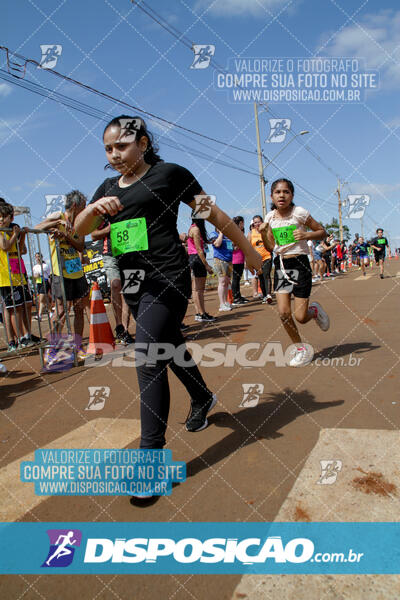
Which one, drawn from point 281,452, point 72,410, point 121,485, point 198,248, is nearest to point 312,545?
point 281,452

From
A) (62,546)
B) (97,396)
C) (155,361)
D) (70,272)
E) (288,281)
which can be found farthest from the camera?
(70,272)

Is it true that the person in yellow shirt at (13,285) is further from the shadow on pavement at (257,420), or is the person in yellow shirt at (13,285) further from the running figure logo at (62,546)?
the running figure logo at (62,546)

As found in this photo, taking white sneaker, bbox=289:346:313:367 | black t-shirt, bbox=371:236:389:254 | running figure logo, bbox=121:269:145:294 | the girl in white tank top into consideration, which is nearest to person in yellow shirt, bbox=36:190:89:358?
the girl in white tank top

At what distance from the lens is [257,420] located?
301 centimetres

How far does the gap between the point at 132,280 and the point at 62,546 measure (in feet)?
4.38

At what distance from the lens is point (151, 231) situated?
2.39m

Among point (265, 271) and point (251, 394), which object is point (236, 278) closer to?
point (265, 271)

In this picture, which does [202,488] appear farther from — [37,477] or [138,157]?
[138,157]

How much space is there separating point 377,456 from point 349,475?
270 mm

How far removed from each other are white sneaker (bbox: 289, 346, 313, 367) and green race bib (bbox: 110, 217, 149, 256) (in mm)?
2489

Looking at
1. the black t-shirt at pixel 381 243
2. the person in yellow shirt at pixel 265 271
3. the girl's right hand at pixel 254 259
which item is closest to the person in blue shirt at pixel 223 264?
the person in yellow shirt at pixel 265 271

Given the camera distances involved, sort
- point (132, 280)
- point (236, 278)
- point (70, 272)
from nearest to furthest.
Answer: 1. point (132, 280)
2. point (70, 272)
3. point (236, 278)

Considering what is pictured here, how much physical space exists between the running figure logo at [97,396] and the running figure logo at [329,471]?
198 cm

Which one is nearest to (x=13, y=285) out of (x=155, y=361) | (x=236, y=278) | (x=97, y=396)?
(x=97, y=396)
